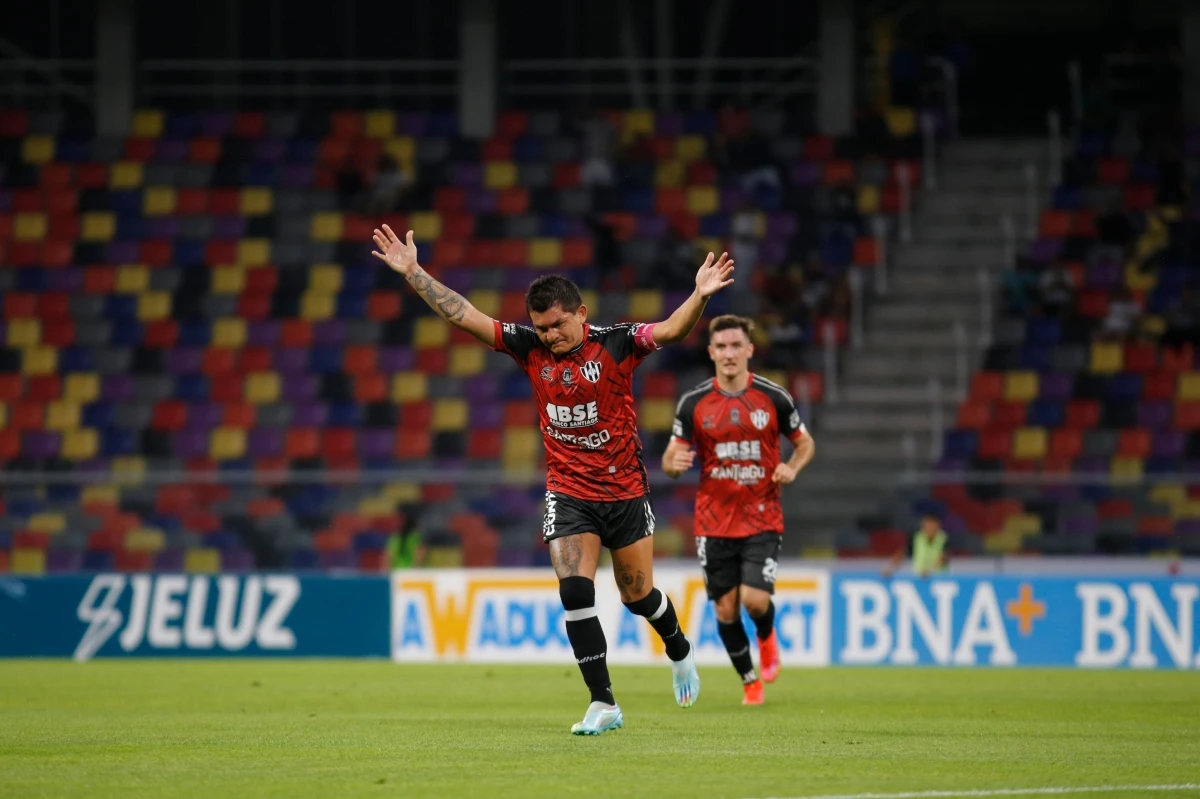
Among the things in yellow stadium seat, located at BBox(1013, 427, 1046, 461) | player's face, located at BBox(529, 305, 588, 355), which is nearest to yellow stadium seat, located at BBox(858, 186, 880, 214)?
yellow stadium seat, located at BBox(1013, 427, 1046, 461)

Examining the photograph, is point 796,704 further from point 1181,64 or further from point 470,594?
point 1181,64

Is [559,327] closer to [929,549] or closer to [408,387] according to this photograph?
[929,549]

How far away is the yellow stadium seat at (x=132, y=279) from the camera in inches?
986

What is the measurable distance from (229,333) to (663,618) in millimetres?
16338

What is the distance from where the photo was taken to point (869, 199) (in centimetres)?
2530

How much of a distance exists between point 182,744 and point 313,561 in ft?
41.4

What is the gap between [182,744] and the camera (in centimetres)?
822

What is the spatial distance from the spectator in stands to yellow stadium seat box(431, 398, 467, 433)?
25.9 ft

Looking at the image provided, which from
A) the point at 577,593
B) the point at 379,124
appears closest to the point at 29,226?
the point at 379,124

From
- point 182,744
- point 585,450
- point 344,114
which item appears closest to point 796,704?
point 585,450

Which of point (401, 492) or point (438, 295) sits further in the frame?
point (401, 492)

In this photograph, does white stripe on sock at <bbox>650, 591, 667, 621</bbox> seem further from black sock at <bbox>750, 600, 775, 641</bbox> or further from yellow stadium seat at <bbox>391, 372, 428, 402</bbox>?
yellow stadium seat at <bbox>391, 372, 428, 402</bbox>

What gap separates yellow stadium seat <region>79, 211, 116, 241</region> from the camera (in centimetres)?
2559

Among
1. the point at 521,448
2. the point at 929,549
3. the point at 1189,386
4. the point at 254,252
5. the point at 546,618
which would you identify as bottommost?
the point at 546,618
